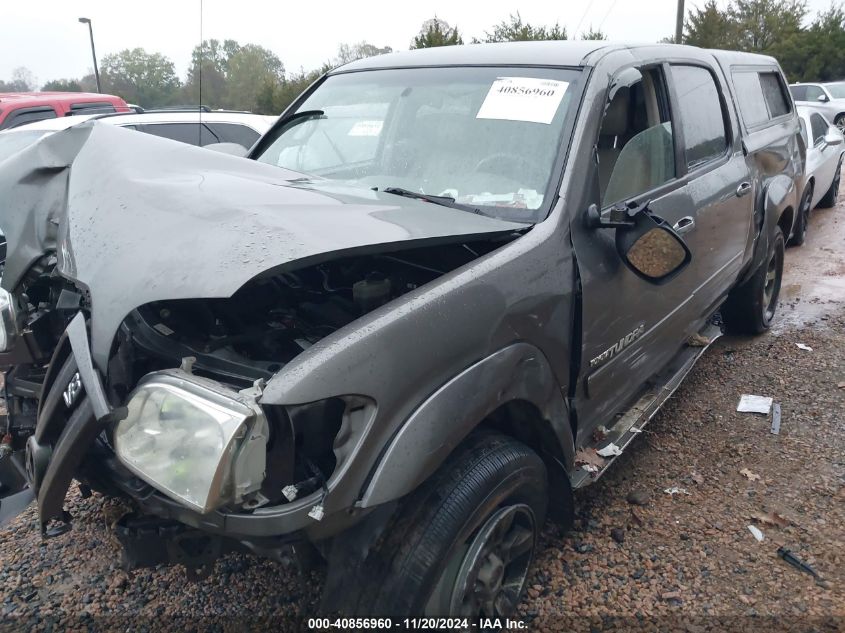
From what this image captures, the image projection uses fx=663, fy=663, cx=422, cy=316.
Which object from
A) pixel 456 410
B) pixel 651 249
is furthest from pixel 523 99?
pixel 456 410

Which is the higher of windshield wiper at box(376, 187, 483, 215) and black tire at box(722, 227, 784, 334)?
windshield wiper at box(376, 187, 483, 215)

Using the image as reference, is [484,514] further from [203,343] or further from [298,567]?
[203,343]

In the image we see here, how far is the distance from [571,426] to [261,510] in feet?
4.20

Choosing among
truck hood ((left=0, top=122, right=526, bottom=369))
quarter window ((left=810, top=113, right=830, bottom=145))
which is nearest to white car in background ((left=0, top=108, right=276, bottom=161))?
truck hood ((left=0, top=122, right=526, bottom=369))

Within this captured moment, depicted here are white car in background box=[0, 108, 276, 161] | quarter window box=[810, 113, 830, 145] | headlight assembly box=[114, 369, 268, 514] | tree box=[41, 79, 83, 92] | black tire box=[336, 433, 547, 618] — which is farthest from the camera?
tree box=[41, 79, 83, 92]

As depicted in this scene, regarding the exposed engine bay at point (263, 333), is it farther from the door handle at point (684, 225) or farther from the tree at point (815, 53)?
the tree at point (815, 53)

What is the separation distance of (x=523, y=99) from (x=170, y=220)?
4.74 ft

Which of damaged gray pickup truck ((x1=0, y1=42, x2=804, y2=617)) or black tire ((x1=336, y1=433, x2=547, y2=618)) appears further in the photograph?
black tire ((x1=336, y1=433, x2=547, y2=618))

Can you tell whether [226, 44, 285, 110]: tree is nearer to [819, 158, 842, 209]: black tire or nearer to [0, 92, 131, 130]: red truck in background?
[0, 92, 131, 130]: red truck in background

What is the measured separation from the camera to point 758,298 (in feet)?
15.0

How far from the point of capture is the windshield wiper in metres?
2.42

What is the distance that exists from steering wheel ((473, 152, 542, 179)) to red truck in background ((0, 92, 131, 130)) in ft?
24.9

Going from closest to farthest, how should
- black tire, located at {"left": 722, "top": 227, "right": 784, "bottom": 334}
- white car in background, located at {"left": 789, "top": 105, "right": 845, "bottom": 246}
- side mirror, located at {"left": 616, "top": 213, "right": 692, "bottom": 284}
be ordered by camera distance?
side mirror, located at {"left": 616, "top": 213, "right": 692, "bottom": 284}
black tire, located at {"left": 722, "top": 227, "right": 784, "bottom": 334}
white car in background, located at {"left": 789, "top": 105, "right": 845, "bottom": 246}

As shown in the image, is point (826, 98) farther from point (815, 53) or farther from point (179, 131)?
point (815, 53)
